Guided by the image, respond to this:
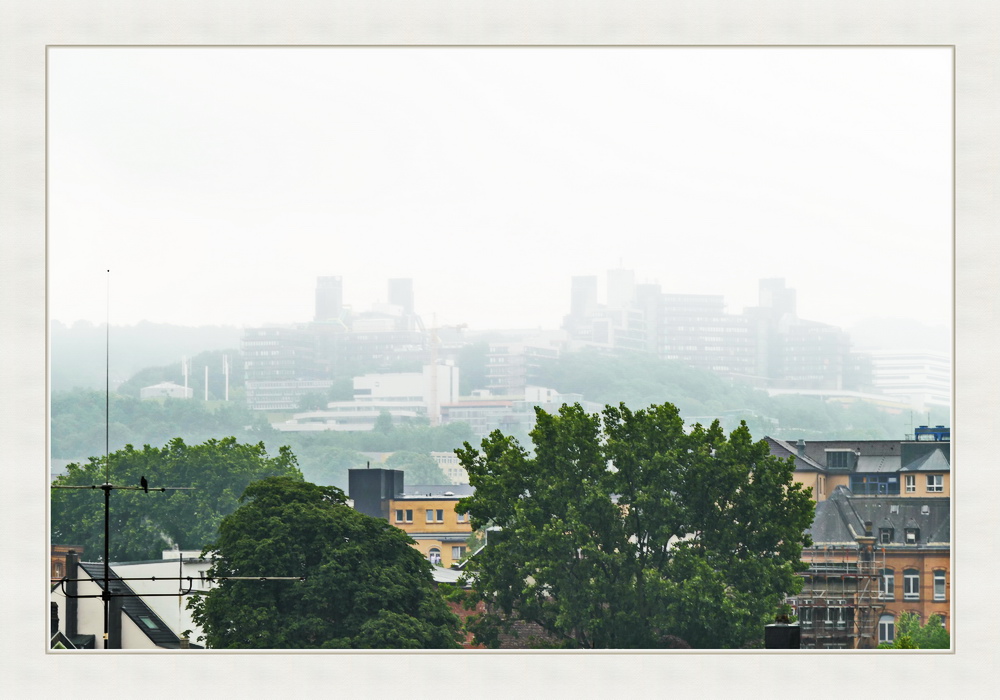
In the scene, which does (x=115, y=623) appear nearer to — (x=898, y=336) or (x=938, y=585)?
(x=938, y=585)

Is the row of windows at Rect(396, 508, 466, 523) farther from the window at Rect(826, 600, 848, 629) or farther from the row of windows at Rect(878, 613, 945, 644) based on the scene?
the row of windows at Rect(878, 613, 945, 644)

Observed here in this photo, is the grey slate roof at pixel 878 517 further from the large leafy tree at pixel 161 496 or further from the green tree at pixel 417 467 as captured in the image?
the large leafy tree at pixel 161 496

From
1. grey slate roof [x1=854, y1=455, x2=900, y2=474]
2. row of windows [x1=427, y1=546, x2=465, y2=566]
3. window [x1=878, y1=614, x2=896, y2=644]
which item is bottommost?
window [x1=878, y1=614, x2=896, y2=644]

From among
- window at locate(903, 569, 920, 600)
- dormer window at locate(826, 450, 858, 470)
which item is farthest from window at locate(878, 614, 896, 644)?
dormer window at locate(826, 450, 858, 470)

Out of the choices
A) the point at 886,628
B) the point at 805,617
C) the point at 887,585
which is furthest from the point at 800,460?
the point at 805,617

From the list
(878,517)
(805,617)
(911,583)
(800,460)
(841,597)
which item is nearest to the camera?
(805,617)
